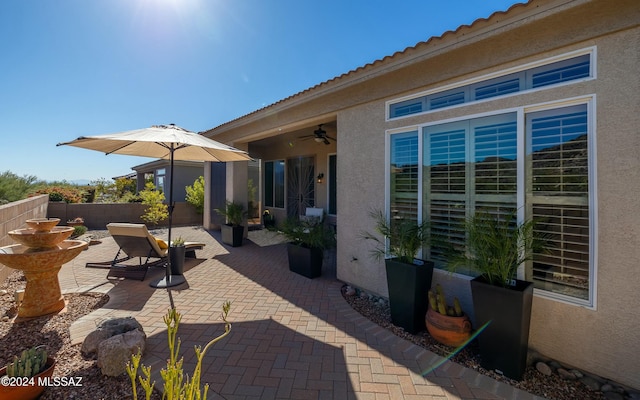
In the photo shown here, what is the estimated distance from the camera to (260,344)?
331 centimetres

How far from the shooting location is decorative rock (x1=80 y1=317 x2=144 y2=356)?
298 centimetres

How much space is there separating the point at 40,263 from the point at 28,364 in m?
2.01

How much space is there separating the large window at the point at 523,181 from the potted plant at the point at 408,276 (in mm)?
394

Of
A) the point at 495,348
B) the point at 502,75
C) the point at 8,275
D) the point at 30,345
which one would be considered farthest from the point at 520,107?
the point at 8,275

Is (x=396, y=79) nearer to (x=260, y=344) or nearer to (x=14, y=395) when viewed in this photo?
(x=260, y=344)

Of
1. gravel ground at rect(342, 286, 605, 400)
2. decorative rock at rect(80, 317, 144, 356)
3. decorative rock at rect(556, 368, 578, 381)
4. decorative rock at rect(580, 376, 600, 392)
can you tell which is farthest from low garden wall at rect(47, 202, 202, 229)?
decorative rock at rect(580, 376, 600, 392)

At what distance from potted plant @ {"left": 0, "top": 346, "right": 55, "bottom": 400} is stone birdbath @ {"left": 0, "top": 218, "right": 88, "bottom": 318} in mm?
1804

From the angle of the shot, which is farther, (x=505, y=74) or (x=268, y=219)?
(x=268, y=219)

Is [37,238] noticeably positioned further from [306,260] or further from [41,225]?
[306,260]

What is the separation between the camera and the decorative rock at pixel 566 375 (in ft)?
9.11

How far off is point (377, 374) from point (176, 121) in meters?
5.49

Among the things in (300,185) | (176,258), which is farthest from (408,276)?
(300,185)

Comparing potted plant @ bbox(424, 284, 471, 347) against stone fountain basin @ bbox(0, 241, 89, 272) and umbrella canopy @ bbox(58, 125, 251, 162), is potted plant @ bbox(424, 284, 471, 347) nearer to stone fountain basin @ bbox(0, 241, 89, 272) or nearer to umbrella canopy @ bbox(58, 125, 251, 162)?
umbrella canopy @ bbox(58, 125, 251, 162)

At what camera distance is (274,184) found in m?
13.0
